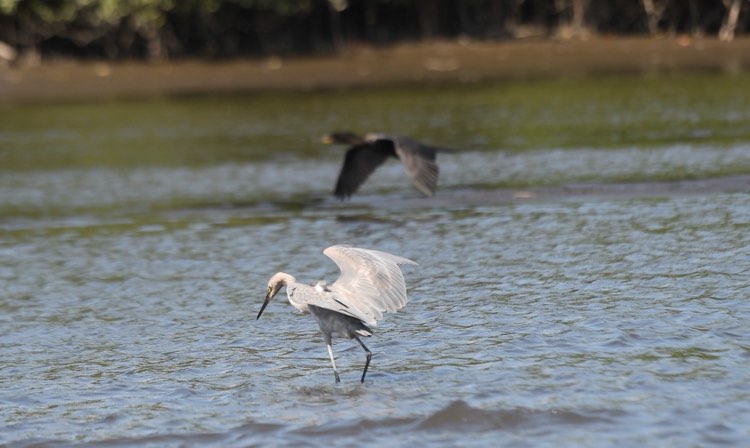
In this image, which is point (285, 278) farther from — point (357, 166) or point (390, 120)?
point (390, 120)

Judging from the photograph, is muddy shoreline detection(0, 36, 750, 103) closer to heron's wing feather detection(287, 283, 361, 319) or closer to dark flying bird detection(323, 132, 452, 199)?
dark flying bird detection(323, 132, 452, 199)

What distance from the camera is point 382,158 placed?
45.0ft

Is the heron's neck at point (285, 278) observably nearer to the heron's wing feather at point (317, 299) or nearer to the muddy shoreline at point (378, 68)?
the heron's wing feather at point (317, 299)

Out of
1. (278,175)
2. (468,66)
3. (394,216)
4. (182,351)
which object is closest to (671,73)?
(468,66)

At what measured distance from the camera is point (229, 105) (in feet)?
80.7

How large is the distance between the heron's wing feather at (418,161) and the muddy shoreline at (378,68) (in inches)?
512

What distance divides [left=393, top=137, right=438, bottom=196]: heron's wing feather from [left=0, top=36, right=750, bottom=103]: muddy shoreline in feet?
42.7

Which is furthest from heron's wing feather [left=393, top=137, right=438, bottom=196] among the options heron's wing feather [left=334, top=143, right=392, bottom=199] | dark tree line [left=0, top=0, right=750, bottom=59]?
→ dark tree line [left=0, top=0, right=750, bottom=59]

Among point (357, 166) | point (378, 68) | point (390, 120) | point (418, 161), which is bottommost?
point (390, 120)

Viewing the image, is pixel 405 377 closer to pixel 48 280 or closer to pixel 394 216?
pixel 48 280

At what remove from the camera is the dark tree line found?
94.0 feet

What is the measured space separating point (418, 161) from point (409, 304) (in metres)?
3.41

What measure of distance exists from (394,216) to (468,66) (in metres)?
13.9

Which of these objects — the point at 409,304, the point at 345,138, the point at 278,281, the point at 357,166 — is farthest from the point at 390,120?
the point at 278,281
